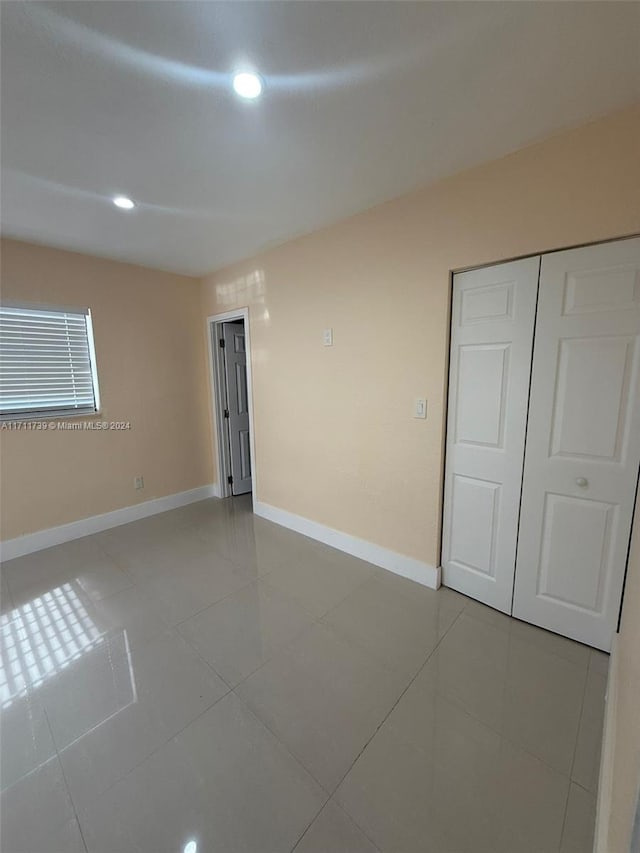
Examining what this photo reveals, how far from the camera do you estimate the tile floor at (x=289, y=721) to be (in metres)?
1.08

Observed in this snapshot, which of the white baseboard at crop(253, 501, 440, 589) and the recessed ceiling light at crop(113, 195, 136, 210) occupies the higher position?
the recessed ceiling light at crop(113, 195, 136, 210)

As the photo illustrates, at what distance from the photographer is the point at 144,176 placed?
1.85m

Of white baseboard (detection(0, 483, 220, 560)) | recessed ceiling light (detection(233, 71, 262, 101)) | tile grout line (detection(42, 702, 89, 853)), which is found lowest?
tile grout line (detection(42, 702, 89, 853))

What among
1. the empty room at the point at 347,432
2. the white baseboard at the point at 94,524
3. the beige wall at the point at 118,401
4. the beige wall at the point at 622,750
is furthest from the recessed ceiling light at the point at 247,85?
the white baseboard at the point at 94,524

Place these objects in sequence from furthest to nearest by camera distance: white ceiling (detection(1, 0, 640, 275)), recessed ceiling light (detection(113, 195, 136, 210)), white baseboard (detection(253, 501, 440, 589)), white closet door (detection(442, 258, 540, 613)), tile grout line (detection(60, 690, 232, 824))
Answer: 1. white baseboard (detection(253, 501, 440, 589))
2. recessed ceiling light (detection(113, 195, 136, 210))
3. white closet door (detection(442, 258, 540, 613))
4. tile grout line (detection(60, 690, 232, 824))
5. white ceiling (detection(1, 0, 640, 275))

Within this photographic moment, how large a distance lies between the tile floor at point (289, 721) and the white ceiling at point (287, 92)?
8.20 ft

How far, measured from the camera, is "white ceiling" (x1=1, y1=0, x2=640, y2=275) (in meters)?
1.06

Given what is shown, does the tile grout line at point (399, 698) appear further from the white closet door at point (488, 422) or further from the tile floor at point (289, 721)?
the white closet door at point (488, 422)

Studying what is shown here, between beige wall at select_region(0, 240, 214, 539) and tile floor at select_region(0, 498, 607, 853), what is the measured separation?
0.87 m

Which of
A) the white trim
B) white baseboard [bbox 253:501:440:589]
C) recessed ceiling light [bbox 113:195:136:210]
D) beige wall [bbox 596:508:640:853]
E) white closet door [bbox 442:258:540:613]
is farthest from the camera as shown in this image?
the white trim

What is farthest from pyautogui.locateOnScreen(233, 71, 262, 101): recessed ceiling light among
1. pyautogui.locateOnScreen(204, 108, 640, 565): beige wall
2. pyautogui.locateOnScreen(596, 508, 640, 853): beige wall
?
pyautogui.locateOnScreen(596, 508, 640, 853): beige wall

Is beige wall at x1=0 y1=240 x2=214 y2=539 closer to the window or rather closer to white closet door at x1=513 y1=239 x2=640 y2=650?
the window

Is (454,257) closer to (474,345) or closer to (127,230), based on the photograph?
(474,345)

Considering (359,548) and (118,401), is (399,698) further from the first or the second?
(118,401)
